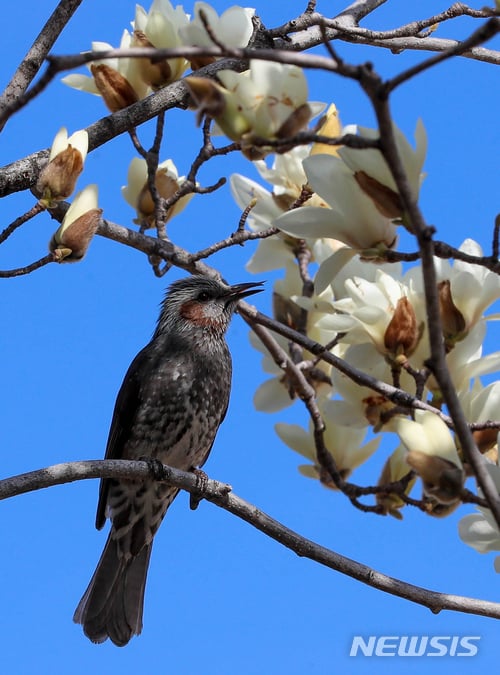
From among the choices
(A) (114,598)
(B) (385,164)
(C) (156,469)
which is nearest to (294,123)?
(B) (385,164)

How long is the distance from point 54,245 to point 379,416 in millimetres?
1061

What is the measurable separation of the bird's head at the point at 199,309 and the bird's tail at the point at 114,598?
1236 mm

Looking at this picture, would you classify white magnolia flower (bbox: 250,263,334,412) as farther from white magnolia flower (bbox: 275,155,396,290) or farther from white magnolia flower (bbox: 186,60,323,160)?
white magnolia flower (bbox: 186,60,323,160)

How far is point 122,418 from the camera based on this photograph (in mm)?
4945

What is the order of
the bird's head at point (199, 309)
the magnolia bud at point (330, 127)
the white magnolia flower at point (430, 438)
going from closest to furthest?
the white magnolia flower at point (430, 438)
the magnolia bud at point (330, 127)
the bird's head at point (199, 309)

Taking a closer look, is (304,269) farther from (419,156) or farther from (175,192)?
(419,156)

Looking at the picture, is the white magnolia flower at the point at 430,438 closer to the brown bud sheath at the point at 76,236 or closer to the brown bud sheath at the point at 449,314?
the brown bud sheath at the point at 449,314

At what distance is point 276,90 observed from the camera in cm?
171

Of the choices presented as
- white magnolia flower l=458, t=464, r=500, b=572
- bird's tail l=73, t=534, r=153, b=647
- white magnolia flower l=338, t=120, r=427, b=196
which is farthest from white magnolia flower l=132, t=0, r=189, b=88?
bird's tail l=73, t=534, r=153, b=647

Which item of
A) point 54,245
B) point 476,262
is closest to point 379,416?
point 476,262

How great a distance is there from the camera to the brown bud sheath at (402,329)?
90.3 inches

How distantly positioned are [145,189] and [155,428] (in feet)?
5.41

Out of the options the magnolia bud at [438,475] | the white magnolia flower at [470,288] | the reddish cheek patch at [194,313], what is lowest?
the magnolia bud at [438,475]

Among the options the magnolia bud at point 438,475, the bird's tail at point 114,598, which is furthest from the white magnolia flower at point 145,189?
the bird's tail at point 114,598
